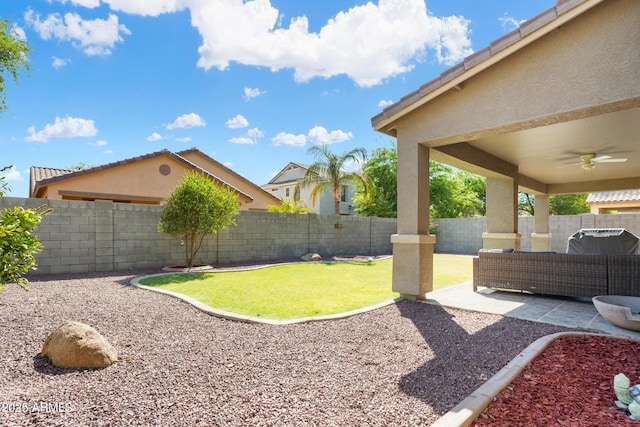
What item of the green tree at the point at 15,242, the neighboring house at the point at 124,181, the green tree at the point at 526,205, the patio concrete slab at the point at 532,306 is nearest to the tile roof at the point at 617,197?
the green tree at the point at 526,205

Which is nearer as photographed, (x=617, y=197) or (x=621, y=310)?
(x=621, y=310)

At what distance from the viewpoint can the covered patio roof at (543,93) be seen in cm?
387

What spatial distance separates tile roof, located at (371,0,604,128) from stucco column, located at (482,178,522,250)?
529 cm

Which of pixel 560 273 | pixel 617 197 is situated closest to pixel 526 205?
pixel 617 197

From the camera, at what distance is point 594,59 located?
157 inches

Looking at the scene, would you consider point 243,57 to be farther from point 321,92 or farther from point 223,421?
point 223,421

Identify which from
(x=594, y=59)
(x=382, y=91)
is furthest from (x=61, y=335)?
(x=382, y=91)

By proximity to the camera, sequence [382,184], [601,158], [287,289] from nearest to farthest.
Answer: [287,289] < [601,158] < [382,184]

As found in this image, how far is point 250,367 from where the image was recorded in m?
3.21

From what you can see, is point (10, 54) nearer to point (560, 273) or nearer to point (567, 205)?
point (560, 273)

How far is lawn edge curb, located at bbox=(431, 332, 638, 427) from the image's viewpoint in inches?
88.6

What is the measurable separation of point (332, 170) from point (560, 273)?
12.9 meters

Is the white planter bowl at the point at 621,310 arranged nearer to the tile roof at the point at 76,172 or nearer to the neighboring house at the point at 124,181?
the tile roof at the point at 76,172

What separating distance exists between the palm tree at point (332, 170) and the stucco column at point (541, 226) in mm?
7993
